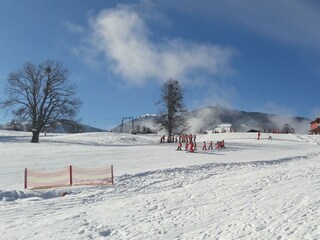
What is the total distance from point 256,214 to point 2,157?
2299cm

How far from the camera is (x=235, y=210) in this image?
14086 millimetres

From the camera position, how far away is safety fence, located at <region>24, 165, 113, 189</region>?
64.2 ft

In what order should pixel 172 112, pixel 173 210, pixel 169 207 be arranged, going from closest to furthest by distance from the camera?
pixel 173 210, pixel 169 207, pixel 172 112

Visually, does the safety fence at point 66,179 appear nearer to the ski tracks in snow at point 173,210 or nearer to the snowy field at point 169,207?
the snowy field at point 169,207

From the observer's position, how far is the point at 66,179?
845 inches

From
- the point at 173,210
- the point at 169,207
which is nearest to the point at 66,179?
the point at 169,207

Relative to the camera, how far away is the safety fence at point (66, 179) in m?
19.6

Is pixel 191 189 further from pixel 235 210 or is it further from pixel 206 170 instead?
pixel 206 170

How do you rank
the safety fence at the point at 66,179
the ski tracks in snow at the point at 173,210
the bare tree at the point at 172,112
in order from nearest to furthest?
the ski tracks in snow at the point at 173,210 < the safety fence at the point at 66,179 < the bare tree at the point at 172,112

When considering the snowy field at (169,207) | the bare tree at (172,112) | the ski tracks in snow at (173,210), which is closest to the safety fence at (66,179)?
the snowy field at (169,207)

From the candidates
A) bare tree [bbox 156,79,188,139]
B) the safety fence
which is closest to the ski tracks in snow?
the safety fence

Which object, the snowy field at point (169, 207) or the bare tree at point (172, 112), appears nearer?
the snowy field at point (169, 207)

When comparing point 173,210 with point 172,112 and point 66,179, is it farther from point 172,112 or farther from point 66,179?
point 172,112

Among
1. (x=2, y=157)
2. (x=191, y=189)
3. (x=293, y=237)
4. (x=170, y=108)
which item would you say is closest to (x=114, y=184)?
(x=191, y=189)
